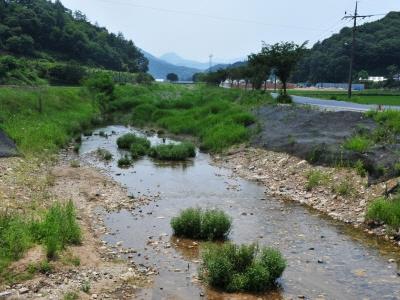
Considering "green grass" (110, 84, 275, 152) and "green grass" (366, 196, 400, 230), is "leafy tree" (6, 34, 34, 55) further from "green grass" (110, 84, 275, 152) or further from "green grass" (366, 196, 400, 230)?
"green grass" (366, 196, 400, 230)

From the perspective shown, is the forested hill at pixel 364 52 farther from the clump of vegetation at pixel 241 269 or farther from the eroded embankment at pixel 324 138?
→ the clump of vegetation at pixel 241 269

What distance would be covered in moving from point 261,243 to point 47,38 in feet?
395

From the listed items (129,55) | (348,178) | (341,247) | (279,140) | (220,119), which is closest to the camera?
(341,247)

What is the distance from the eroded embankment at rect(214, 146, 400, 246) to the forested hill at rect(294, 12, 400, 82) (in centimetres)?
8842

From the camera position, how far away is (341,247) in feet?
50.6

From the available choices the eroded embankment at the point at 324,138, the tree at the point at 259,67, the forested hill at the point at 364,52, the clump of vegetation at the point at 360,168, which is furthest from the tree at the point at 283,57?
the forested hill at the point at 364,52

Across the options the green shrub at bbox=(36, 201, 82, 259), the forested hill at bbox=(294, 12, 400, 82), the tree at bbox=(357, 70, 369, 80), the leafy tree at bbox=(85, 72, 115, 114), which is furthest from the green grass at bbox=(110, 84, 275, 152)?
the forested hill at bbox=(294, 12, 400, 82)

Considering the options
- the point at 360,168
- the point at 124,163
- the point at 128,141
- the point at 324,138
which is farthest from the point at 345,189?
the point at 128,141

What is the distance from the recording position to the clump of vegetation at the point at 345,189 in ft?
66.3

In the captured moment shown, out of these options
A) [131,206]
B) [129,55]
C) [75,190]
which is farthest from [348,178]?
[129,55]

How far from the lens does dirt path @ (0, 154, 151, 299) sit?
A: 10891 mm

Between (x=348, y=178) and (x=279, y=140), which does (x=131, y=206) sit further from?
(x=279, y=140)

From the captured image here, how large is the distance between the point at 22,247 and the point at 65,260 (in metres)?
1.19

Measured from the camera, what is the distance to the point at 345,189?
66.8ft
